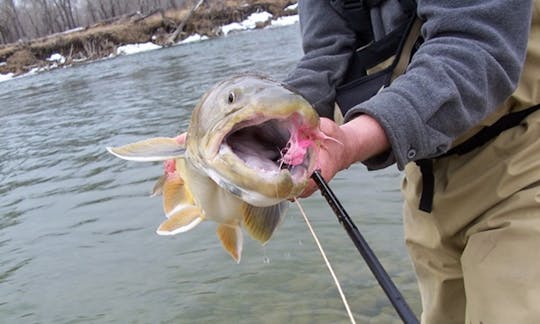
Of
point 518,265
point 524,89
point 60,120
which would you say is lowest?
point 60,120

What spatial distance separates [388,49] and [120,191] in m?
4.81

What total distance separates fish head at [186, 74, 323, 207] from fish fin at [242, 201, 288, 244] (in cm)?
31

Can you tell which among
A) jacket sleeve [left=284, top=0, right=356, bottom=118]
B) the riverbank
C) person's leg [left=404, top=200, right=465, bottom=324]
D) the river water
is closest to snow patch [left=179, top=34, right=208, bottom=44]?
the riverbank

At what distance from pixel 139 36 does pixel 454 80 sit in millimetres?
38530

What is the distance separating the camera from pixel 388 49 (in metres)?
2.21

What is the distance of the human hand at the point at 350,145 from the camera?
1.43 meters

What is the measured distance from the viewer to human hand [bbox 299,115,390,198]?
143cm

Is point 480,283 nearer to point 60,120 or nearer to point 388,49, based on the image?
point 388,49

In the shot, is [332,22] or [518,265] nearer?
[518,265]

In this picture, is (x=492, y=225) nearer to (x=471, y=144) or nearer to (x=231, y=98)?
(x=471, y=144)

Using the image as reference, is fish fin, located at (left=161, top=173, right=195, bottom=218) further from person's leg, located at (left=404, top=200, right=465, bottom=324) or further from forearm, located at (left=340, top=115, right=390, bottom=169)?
person's leg, located at (left=404, top=200, right=465, bottom=324)

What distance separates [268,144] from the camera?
1.29 meters

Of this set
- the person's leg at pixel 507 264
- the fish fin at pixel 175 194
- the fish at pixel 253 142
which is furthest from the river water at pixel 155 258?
the fish at pixel 253 142

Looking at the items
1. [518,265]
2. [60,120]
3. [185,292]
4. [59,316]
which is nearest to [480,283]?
[518,265]
